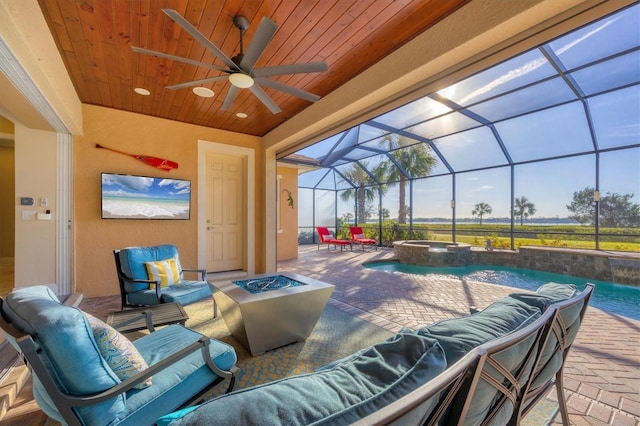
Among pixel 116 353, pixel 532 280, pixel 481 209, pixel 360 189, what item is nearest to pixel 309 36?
pixel 116 353

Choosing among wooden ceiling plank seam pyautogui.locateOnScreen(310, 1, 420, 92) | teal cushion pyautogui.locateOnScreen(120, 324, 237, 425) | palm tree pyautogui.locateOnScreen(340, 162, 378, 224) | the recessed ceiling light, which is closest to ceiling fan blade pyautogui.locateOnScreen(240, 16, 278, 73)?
wooden ceiling plank seam pyautogui.locateOnScreen(310, 1, 420, 92)

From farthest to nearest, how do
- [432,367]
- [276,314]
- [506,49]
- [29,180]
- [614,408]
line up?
[29,180] < [276,314] < [506,49] < [614,408] < [432,367]

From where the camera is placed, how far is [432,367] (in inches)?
25.1

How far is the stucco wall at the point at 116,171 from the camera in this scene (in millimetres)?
3977

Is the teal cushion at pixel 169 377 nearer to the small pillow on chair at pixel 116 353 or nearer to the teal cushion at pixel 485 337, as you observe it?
the small pillow on chair at pixel 116 353

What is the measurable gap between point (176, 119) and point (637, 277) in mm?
9097

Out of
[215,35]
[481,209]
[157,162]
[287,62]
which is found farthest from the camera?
[481,209]

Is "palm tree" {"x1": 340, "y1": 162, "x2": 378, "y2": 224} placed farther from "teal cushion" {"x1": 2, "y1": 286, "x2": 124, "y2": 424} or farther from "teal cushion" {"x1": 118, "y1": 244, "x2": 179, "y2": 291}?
"teal cushion" {"x1": 2, "y1": 286, "x2": 124, "y2": 424}

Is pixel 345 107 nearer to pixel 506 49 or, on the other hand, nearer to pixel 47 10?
pixel 506 49

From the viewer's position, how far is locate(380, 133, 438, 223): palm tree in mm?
8669

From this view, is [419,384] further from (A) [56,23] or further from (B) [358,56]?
(A) [56,23]

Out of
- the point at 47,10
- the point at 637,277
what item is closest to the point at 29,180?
the point at 47,10

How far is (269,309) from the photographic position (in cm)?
229

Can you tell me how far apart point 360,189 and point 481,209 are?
453 cm
